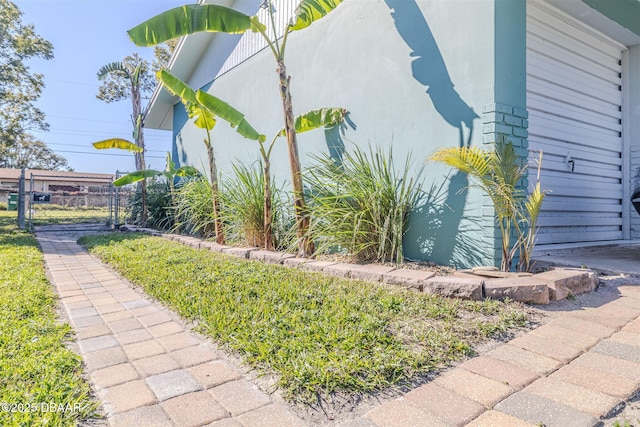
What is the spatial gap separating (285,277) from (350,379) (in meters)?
2.19

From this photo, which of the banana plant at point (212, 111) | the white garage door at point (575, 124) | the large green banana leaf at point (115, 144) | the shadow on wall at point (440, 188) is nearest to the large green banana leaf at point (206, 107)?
the banana plant at point (212, 111)

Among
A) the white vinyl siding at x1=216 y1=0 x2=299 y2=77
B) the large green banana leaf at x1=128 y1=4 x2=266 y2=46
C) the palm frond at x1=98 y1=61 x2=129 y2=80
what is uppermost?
the palm frond at x1=98 y1=61 x2=129 y2=80

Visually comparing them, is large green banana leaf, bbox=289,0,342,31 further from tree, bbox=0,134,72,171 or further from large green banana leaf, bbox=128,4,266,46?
tree, bbox=0,134,72,171

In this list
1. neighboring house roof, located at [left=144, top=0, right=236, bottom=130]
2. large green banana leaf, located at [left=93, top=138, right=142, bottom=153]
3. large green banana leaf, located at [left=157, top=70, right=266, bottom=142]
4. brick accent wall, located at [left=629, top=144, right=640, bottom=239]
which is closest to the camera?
large green banana leaf, located at [left=157, top=70, right=266, bottom=142]

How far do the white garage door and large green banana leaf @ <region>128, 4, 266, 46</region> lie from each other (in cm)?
399

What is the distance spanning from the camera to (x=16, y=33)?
15.2 m

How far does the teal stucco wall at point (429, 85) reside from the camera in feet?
13.3

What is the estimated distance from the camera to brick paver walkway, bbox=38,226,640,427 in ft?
5.41

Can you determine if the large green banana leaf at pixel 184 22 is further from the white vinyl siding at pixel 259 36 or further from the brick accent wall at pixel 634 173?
the brick accent wall at pixel 634 173

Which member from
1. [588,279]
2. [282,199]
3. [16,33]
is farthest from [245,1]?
[16,33]

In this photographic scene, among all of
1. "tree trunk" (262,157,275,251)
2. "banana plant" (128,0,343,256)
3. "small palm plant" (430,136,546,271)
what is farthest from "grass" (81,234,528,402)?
"tree trunk" (262,157,275,251)

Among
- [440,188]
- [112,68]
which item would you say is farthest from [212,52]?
[440,188]

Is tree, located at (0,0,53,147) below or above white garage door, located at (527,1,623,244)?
above

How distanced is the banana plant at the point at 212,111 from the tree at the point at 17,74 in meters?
12.5
